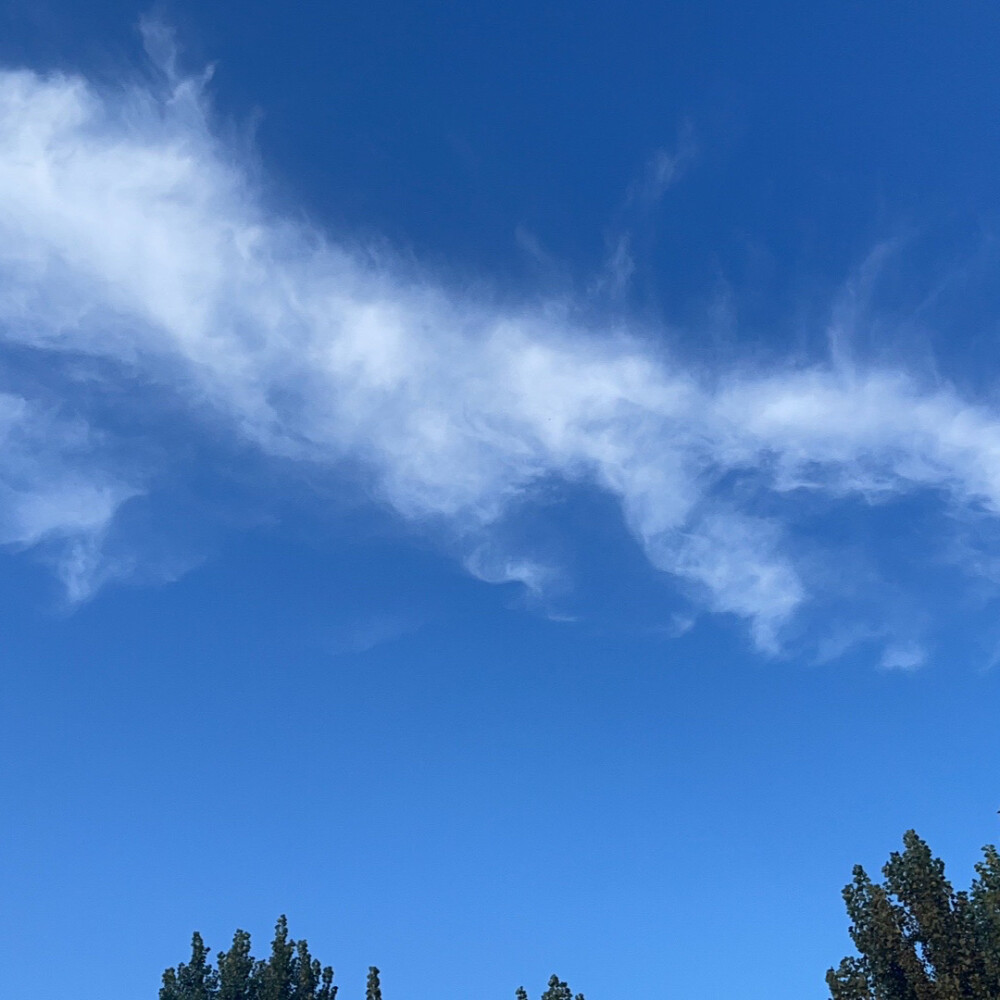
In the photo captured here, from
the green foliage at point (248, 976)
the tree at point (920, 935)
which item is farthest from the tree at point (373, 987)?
the tree at point (920, 935)

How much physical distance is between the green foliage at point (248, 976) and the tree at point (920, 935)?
22287mm

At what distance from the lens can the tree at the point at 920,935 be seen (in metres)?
28.0

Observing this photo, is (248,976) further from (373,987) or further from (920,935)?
(920,935)

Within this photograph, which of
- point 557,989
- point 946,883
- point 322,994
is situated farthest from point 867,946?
point 322,994

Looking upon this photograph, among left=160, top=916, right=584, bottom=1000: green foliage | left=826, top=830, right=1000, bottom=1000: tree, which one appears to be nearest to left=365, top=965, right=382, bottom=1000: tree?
left=160, top=916, right=584, bottom=1000: green foliage

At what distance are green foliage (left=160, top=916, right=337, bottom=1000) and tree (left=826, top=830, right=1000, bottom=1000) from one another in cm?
2229

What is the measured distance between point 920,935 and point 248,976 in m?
→ 27.8

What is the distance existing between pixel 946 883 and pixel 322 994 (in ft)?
88.2

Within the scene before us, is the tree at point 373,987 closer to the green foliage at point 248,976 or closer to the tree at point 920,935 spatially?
the green foliage at point 248,976

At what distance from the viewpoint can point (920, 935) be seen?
29266 millimetres

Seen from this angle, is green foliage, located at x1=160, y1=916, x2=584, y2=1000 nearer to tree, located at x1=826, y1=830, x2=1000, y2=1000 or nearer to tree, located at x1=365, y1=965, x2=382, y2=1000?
tree, located at x1=365, y1=965, x2=382, y2=1000

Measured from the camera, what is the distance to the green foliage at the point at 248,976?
37.1 metres

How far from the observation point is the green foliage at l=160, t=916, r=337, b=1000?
122 feet

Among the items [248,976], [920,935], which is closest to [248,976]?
[248,976]
